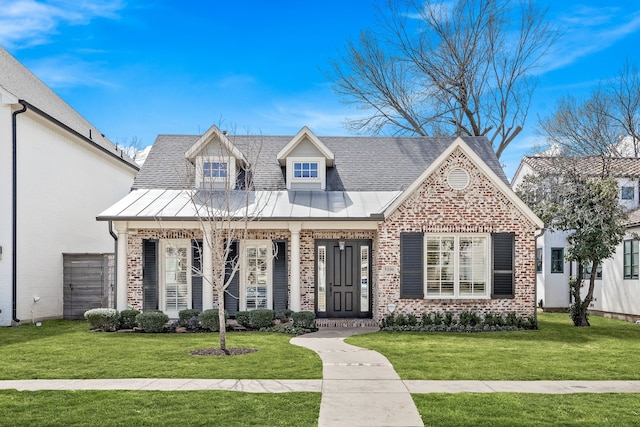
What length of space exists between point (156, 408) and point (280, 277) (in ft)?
32.5

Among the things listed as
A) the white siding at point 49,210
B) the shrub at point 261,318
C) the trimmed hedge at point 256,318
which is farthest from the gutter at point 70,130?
the shrub at point 261,318

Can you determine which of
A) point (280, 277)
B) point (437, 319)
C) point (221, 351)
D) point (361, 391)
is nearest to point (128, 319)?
point (280, 277)

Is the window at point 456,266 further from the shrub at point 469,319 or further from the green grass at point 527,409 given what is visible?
the green grass at point 527,409

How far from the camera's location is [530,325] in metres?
15.6

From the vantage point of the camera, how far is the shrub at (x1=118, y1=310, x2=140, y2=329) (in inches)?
605

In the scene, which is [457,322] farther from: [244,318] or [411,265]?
[244,318]

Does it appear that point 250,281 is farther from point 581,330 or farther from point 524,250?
point 581,330

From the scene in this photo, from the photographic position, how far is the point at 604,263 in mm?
20938

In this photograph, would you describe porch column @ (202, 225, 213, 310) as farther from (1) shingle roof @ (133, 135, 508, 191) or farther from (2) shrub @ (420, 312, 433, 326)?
(2) shrub @ (420, 312, 433, 326)

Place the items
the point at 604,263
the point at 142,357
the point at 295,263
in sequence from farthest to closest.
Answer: the point at 604,263, the point at 295,263, the point at 142,357

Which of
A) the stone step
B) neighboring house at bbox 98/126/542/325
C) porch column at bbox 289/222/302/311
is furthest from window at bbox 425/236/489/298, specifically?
porch column at bbox 289/222/302/311

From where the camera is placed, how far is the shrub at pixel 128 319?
15.4 m

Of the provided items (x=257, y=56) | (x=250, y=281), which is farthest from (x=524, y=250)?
(x=257, y=56)

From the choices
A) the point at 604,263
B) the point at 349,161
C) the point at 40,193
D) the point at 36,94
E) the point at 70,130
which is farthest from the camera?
the point at 604,263
